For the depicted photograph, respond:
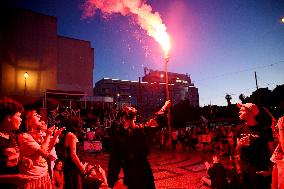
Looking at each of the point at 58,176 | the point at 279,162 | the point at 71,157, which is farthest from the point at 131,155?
the point at 58,176

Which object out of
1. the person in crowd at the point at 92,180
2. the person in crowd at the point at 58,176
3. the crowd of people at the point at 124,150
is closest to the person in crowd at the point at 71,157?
the crowd of people at the point at 124,150

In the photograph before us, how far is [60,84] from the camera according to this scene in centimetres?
4003

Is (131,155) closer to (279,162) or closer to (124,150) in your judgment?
(124,150)

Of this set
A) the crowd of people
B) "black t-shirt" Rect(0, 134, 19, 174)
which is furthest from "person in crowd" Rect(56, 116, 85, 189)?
"black t-shirt" Rect(0, 134, 19, 174)

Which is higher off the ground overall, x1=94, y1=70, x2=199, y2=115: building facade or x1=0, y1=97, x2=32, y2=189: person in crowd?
x1=94, y1=70, x2=199, y2=115: building facade

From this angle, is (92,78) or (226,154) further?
(92,78)

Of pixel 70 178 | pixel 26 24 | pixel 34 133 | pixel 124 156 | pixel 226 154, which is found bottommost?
pixel 226 154

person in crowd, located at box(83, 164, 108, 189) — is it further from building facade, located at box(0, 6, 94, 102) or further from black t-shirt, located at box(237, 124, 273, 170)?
building facade, located at box(0, 6, 94, 102)

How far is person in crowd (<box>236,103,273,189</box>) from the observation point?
4703mm

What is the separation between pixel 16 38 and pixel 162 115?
122 ft

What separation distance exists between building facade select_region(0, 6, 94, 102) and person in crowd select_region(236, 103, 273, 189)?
33.8 m

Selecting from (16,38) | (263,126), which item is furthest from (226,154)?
(16,38)

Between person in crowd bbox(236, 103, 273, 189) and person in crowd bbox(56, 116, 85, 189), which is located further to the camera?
person in crowd bbox(56, 116, 85, 189)

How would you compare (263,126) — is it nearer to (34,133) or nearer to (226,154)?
(34,133)
